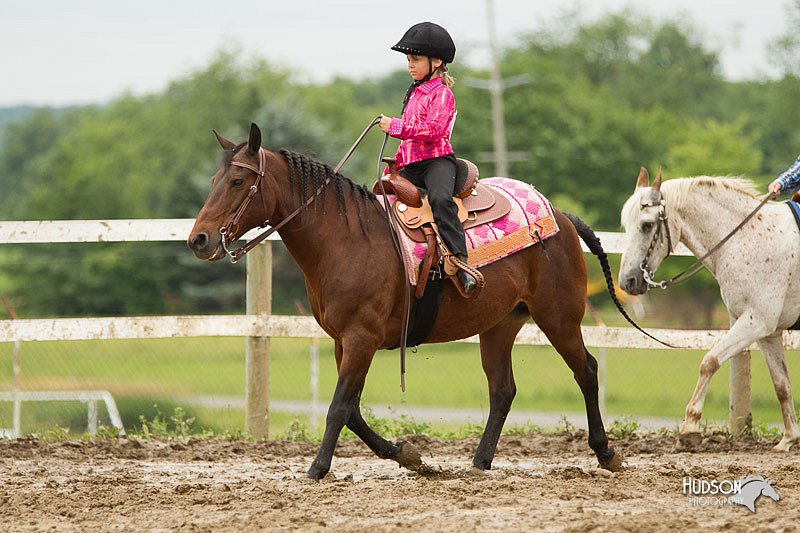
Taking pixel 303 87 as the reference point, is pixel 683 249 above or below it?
below

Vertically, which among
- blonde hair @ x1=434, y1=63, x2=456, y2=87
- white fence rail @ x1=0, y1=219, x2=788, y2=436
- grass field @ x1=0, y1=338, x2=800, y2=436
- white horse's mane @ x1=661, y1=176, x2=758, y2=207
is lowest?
grass field @ x1=0, y1=338, x2=800, y2=436

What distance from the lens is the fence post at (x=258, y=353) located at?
8.35 meters

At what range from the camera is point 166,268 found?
38250mm

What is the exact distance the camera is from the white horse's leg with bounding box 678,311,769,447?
757cm

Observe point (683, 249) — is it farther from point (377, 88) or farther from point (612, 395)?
point (377, 88)

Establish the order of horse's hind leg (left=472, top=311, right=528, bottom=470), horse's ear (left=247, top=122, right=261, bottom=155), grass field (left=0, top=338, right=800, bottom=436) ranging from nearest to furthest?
1. horse's ear (left=247, top=122, right=261, bottom=155)
2. horse's hind leg (left=472, top=311, right=528, bottom=470)
3. grass field (left=0, top=338, right=800, bottom=436)

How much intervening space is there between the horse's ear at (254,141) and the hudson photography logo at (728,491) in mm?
3164

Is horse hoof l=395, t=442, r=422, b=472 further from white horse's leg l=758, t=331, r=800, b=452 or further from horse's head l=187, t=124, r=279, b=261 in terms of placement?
white horse's leg l=758, t=331, r=800, b=452

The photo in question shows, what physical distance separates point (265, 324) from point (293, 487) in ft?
8.13

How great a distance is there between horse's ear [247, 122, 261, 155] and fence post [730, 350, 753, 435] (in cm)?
454

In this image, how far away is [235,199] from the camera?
6105 mm

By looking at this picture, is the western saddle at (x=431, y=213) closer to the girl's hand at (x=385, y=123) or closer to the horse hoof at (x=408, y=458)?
the girl's hand at (x=385, y=123)

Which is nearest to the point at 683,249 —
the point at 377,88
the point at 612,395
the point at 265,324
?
the point at 265,324

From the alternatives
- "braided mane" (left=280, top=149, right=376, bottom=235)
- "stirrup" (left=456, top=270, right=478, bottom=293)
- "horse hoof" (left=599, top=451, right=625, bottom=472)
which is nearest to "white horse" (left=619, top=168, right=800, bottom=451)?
"horse hoof" (left=599, top=451, right=625, bottom=472)
